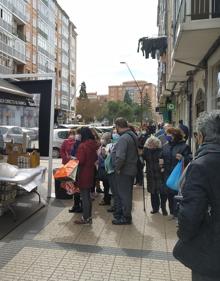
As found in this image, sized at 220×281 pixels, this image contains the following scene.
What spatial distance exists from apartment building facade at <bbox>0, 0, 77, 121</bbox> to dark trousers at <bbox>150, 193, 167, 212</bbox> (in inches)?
1768

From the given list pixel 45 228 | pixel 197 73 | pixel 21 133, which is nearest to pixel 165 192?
pixel 45 228

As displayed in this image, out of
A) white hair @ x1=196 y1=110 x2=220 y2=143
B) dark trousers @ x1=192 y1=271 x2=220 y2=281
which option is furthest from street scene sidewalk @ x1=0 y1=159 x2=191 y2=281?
white hair @ x1=196 y1=110 x2=220 y2=143

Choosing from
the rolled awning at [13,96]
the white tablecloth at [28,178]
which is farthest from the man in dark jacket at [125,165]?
the rolled awning at [13,96]

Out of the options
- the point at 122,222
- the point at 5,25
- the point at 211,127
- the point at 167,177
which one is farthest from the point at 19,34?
the point at 211,127

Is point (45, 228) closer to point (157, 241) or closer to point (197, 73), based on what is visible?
point (157, 241)

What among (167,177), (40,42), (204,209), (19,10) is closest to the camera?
(204,209)

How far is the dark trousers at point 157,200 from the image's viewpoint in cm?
743

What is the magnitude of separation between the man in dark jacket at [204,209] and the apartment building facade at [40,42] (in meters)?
49.7

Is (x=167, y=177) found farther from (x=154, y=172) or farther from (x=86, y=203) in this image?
(x=86, y=203)

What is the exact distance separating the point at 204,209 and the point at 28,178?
4851mm

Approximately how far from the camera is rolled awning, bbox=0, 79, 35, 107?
7480 mm

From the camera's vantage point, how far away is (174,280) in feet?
14.4

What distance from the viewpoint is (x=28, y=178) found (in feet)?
22.4

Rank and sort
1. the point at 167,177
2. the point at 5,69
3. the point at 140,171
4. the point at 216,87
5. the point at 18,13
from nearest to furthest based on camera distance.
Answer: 1. the point at 167,177
2. the point at 140,171
3. the point at 216,87
4. the point at 5,69
5. the point at 18,13
